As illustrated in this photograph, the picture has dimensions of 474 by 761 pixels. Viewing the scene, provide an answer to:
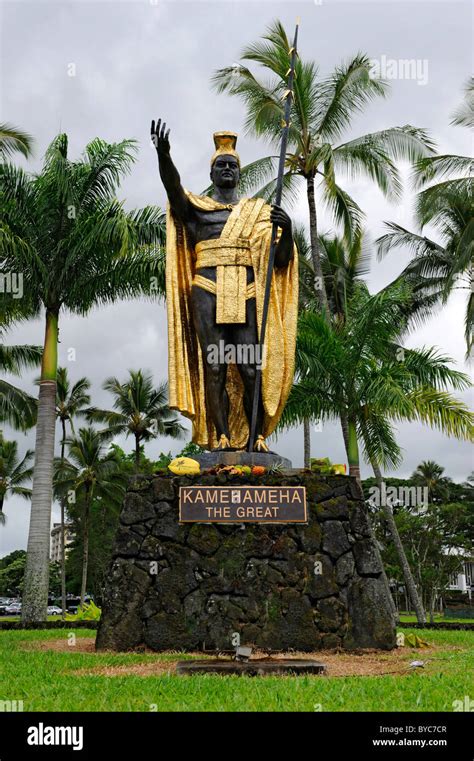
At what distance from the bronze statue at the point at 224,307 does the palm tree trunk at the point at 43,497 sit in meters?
5.63

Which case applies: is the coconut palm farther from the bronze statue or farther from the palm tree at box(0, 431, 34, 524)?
the palm tree at box(0, 431, 34, 524)

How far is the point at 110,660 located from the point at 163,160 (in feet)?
15.6

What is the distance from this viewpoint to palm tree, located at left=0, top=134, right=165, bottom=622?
13680mm

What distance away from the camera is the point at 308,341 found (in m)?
12.7

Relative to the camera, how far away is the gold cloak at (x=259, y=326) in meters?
8.26

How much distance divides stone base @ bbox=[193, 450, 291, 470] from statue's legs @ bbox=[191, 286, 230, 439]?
39 centimetres

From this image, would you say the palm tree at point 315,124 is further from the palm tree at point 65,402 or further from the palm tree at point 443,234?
the palm tree at point 65,402

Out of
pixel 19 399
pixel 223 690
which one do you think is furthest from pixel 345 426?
pixel 19 399

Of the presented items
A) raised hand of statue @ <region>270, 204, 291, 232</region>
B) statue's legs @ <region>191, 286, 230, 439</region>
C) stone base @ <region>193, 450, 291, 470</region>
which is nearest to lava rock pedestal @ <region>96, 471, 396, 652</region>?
stone base @ <region>193, 450, 291, 470</region>

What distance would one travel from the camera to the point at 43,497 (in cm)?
1322

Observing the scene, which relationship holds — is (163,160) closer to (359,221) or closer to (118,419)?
(359,221)

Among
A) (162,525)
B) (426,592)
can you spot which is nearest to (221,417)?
(162,525)

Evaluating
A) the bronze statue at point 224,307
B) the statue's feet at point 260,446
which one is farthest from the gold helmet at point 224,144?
the statue's feet at point 260,446

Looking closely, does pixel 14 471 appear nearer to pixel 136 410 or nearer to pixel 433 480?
pixel 136 410
